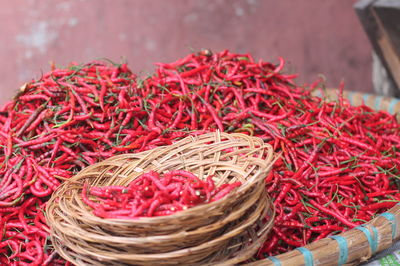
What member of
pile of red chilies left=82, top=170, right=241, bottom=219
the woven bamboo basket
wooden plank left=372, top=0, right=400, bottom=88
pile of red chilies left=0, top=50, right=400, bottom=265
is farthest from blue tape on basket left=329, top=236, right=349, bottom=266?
wooden plank left=372, top=0, right=400, bottom=88

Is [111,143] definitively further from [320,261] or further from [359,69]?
[359,69]

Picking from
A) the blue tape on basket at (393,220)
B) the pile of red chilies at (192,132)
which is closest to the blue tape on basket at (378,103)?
the pile of red chilies at (192,132)

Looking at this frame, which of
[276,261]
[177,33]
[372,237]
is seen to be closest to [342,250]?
[372,237]

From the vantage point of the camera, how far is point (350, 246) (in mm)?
1608

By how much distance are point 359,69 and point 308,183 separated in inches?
118

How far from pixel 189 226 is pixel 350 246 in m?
0.69

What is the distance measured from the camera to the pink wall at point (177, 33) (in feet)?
13.6

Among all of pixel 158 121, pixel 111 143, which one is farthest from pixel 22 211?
pixel 158 121

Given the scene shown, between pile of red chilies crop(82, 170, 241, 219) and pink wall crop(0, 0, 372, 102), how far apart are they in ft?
9.71

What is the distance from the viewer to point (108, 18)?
421 centimetres

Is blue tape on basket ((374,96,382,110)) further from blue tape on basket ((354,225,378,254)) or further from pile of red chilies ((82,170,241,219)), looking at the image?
pile of red chilies ((82,170,241,219))

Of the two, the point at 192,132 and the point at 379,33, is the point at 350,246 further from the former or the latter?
the point at 379,33

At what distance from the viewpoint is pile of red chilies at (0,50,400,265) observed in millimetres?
1820

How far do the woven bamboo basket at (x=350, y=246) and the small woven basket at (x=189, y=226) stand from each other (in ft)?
0.53
